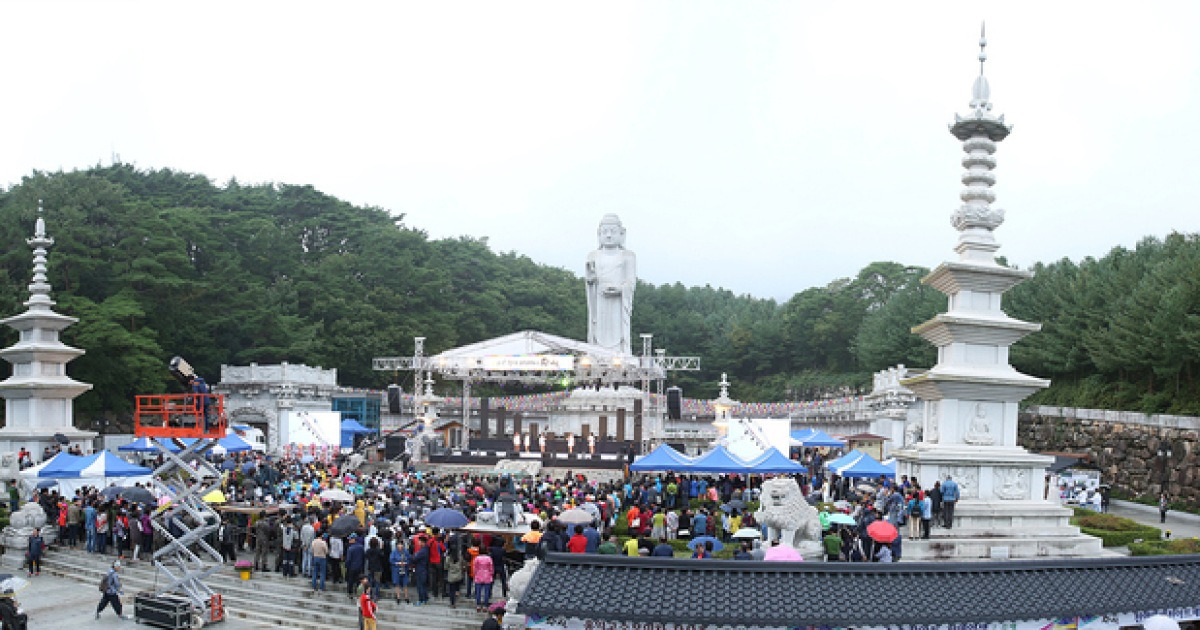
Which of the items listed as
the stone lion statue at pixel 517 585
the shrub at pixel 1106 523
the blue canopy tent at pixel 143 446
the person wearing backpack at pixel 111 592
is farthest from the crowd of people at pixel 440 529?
the shrub at pixel 1106 523

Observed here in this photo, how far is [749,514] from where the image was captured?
1939cm

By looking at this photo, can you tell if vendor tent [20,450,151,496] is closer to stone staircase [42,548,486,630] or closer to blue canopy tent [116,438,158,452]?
blue canopy tent [116,438,158,452]

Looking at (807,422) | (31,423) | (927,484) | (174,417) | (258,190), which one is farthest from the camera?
(258,190)

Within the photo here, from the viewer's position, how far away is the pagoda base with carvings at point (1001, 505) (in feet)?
59.8

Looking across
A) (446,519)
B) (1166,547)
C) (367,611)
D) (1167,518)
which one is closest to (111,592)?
(367,611)

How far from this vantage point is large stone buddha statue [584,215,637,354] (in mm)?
45812

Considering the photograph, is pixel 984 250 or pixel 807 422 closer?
pixel 984 250

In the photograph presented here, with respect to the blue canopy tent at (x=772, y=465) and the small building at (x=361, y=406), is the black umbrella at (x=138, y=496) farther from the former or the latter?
the small building at (x=361, y=406)

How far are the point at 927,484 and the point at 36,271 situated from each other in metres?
28.0

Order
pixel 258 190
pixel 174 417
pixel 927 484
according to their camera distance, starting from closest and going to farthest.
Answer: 1. pixel 174 417
2. pixel 927 484
3. pixel 258 190

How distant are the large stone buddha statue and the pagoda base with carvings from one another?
27044 millimetres

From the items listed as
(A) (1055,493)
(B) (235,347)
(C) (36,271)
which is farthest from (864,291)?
(C) (36,271)

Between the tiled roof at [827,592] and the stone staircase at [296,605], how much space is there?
5166 mm

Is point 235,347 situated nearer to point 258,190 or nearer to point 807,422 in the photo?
point 258,190
